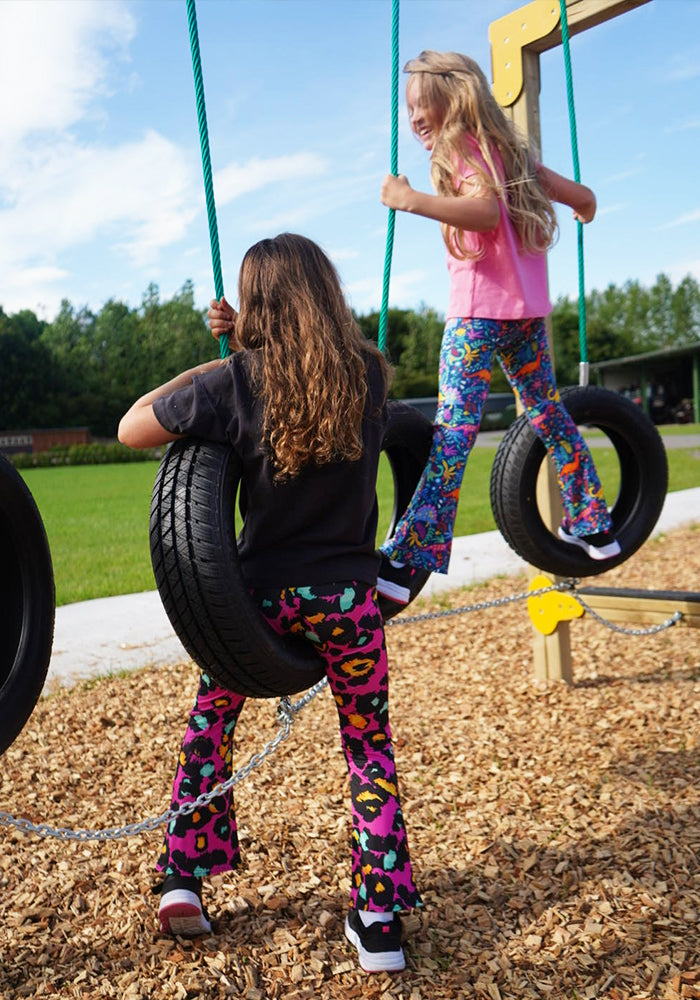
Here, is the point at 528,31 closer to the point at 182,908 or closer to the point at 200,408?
the point at 200,408

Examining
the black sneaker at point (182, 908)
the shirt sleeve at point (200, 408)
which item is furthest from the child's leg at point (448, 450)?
the black sneaker at point (182, 908)

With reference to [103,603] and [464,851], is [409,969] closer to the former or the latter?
[464,851]

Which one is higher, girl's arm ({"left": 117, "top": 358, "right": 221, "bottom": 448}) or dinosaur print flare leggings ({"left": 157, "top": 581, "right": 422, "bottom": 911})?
girl's arm ({"left": 117, "top": 358, "right": 221, "bottom": 448})

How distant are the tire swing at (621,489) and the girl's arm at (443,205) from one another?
2.82 ft

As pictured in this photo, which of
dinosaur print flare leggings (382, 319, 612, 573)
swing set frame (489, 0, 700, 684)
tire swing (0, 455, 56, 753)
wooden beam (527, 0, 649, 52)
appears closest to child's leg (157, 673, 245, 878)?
tire swing (0, 455, 56, 753)

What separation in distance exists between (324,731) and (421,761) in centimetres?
Answer: 51

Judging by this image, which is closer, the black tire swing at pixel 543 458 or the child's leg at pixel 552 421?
the child's leg at pixel 552 421

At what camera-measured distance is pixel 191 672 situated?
480 centimetres

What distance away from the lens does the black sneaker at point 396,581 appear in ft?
9.04

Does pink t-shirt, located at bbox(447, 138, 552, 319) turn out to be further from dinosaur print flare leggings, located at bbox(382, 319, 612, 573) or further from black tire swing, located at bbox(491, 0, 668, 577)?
black tire swing, located at bbox(491, 0, 668, 577)

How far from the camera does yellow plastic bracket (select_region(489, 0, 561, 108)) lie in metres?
3.93

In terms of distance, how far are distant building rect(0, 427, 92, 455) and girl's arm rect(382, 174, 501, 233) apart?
43.5m

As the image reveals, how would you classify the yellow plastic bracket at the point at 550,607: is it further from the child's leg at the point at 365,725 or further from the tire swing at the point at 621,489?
the child's leg at the point at 365,725

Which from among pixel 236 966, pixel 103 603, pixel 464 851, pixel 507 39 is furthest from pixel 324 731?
pixel 507 39
